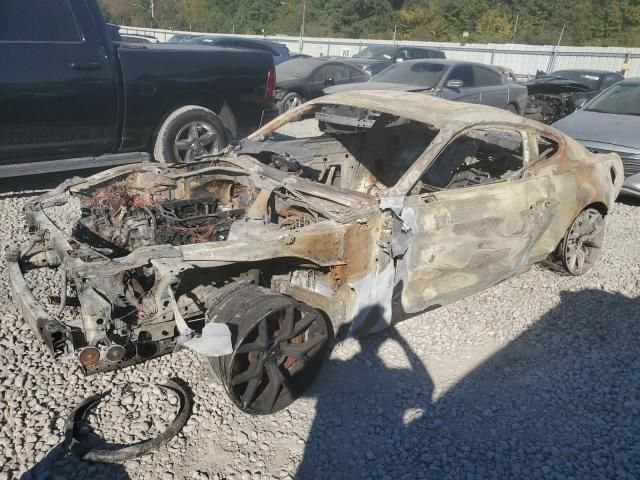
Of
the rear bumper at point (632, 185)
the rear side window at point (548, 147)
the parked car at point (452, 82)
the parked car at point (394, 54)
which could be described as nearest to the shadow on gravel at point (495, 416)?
the rear side window at point (548, 147)

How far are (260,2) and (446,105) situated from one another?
64.8 metres

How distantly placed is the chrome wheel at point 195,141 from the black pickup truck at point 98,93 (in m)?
0.01

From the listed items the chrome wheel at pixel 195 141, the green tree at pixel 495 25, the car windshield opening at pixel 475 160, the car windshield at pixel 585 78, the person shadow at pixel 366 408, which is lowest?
the person shadow at pixel 366 408

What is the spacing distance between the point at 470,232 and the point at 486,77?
8.35 metres

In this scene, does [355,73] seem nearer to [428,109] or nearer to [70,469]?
[428,109]

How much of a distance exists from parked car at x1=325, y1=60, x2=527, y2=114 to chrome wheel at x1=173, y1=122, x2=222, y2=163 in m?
4.24

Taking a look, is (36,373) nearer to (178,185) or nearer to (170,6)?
(178,185)

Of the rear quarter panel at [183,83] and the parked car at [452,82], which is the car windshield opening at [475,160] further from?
the parked car at [452,82]

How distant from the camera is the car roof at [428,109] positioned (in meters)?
3.52

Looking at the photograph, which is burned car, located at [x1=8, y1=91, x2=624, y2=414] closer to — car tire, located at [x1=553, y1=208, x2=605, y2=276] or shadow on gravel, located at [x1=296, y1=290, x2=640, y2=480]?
car tire, located at [x1=553, y1=208, x2=605, y2=276]

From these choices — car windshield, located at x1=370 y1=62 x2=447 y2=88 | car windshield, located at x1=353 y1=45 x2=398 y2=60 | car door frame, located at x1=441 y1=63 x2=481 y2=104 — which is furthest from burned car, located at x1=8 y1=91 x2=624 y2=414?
car windshield, located at x1=353 y1=45 x2=398 y2=60

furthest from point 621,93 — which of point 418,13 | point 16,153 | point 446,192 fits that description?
point 418,13

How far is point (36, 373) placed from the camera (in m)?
3.07

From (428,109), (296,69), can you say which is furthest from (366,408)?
(296,69)
